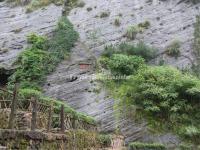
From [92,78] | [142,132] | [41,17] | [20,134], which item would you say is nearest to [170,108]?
[142,132]

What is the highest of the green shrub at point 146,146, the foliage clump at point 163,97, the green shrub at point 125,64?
the green shrub at point 125,64

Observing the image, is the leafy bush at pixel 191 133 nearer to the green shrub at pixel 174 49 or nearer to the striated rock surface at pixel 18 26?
the green shrub at pixel 174 49

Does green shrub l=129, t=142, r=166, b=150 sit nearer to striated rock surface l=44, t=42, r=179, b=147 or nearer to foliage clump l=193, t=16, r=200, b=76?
striated rock surface l=44, t=42, r=179, b=147

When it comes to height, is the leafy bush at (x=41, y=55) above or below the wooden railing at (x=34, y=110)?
above

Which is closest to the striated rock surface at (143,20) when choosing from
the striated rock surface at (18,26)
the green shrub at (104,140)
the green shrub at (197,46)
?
the green shrub at (197,46)

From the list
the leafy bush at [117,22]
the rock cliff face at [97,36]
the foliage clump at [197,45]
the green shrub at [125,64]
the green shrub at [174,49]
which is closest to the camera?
the rock cliff face at [97,36]

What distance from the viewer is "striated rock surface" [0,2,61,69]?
1008 inches

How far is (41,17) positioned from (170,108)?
13.4 meters

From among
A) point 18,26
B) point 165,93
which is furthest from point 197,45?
point 18,26

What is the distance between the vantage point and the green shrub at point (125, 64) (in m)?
22.1

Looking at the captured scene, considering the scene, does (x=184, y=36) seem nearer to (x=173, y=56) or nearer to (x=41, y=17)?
(x=173, y=56)

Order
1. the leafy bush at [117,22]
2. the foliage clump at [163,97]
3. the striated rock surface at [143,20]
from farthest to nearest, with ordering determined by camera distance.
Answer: the leafy bush at [117,22] < the striated rock surface at [143,20] < the foliage clump at [163,97]

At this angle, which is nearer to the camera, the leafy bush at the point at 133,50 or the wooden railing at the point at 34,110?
the wooden railing at the point at 34,110

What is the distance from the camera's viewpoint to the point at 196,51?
23.7 meters
